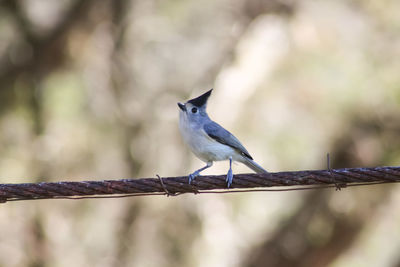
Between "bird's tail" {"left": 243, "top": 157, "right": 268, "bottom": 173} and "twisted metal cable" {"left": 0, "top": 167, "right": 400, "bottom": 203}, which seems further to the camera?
"bird's tail" {"left": 243, "top": 157, "right": 268, "bottom": 173}

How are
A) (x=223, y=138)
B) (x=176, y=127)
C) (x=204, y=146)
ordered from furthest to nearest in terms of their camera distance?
(x=176, y=127), (x=223, y=138), (x=204, y=146)

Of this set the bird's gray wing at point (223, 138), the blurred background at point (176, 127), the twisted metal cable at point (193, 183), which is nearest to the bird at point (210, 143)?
the bird's gray wing at point (223, 138)

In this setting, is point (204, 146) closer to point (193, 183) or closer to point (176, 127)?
point (193, 183)

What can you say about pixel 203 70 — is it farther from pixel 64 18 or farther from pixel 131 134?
pixel 64 18

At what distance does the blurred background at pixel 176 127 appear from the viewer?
343 inches

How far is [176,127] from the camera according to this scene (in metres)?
9.08

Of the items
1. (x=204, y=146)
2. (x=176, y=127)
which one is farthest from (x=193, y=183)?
(x=176, y=127)

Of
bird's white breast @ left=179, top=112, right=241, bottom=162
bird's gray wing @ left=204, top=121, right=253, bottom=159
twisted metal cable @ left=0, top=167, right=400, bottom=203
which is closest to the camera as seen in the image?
twisted metal cable @ left=0, top=167, right=400, bottom=203

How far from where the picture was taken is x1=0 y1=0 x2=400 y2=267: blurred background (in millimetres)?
8711

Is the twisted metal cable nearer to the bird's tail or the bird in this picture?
the bird

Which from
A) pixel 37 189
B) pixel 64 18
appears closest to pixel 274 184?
pixel 37 189

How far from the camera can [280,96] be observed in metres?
8.86

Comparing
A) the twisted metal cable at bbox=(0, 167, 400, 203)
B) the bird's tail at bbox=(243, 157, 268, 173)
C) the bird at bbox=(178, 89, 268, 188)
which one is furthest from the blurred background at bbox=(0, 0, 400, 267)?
the twisted metal cable at bbox=(0, 167, 400, 203)

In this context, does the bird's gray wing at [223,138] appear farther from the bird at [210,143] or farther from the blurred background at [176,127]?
the blurred background at [176,127]
